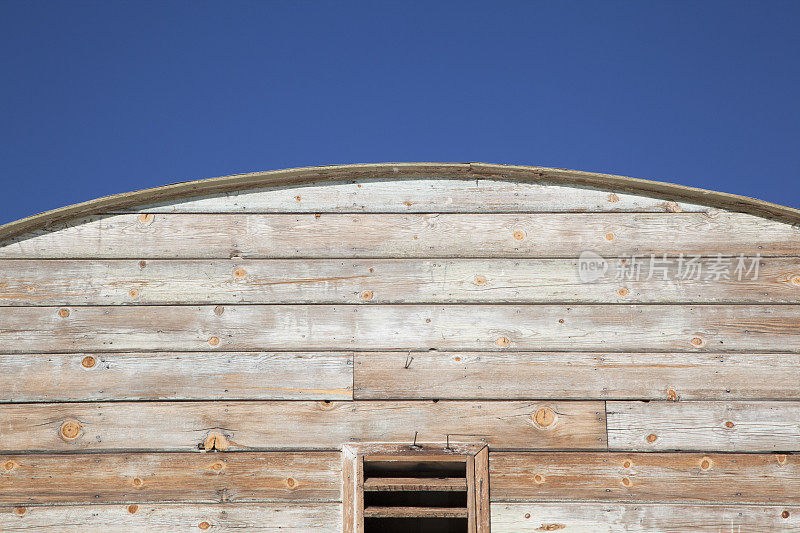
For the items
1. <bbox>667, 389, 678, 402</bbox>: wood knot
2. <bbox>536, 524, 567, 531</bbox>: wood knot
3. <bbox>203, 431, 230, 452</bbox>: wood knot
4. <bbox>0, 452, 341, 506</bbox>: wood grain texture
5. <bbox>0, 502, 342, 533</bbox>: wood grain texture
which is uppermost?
<bbox>667, 389, 678, 402</bbox>: wood knot

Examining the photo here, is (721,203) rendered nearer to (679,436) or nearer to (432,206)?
(679,436)

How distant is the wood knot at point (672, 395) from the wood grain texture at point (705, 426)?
0.8 inches

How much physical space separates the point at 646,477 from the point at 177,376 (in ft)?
8.18

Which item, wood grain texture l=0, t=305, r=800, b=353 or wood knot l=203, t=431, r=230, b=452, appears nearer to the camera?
wood knot l=203, t=431, r=230, b=452

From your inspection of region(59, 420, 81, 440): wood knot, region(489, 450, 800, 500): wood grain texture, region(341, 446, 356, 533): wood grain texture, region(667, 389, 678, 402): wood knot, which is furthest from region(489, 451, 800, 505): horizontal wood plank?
region(59, 420, 81, 440): wood knot

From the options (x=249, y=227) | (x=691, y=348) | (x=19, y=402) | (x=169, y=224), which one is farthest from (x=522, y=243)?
(x=19, y=402)

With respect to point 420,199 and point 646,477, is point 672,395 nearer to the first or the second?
point 646,477

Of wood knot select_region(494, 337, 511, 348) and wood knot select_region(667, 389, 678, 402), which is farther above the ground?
wood knot select_region(494, 337, 511, 348)

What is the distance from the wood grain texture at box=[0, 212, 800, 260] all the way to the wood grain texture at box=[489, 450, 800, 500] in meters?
1.10

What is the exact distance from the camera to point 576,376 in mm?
4090

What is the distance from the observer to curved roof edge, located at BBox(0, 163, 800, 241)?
4.31 meters

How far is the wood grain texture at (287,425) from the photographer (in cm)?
400
